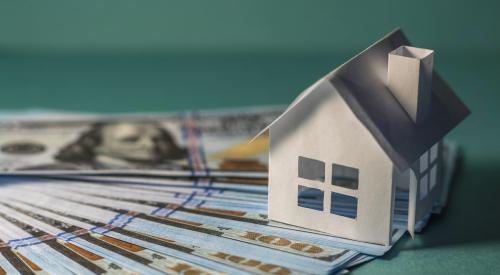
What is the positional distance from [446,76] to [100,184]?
1.29m

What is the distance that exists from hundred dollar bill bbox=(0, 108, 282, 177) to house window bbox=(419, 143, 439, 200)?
16.2 inches

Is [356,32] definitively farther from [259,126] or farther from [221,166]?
[221,166]

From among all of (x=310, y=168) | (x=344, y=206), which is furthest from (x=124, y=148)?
(x=344, y=206)

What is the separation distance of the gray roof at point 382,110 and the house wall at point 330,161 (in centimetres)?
2

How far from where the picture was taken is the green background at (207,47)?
8.89 ft

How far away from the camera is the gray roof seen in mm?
1547

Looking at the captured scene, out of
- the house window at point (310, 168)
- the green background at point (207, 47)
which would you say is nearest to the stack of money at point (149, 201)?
the house window at point (310, 168)

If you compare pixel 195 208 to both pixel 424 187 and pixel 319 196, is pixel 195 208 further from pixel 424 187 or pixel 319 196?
pixel 424 187

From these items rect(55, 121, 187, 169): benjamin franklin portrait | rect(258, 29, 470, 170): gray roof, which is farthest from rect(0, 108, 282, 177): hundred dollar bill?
rect(258, 29, 470, 170): gray roof

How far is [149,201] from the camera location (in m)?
1.87

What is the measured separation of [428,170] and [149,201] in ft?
1.94

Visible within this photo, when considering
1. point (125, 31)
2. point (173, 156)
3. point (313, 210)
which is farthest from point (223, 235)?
point (125, 31)

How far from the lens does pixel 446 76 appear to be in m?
2.77

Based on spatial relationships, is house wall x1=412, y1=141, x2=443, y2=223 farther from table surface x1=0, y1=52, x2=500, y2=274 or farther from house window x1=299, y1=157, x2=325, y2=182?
house window x1=299, y1=157, x2=325, y2=182
